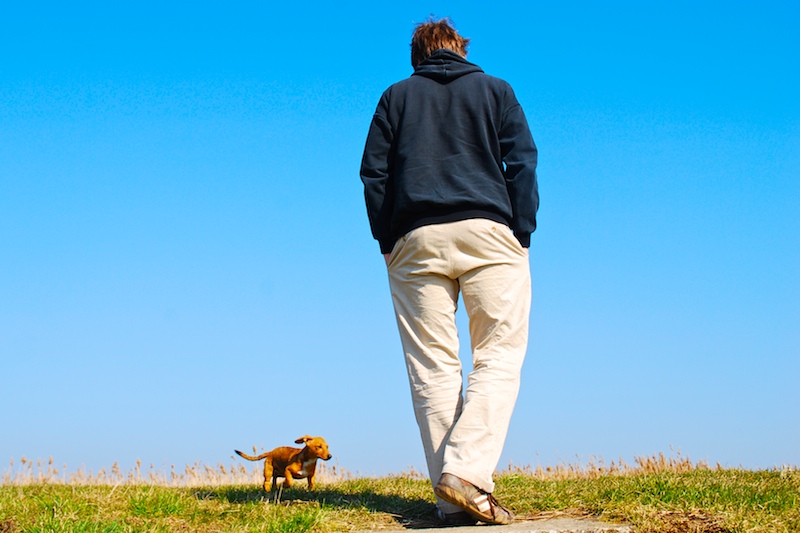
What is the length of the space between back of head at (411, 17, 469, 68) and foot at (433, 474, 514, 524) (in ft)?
9.01

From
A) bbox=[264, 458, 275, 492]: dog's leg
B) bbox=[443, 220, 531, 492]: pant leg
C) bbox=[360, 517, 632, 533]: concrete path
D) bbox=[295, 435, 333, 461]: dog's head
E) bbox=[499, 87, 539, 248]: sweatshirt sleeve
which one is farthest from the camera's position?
bbox=[264, 458, 275, 492]: dog's leg

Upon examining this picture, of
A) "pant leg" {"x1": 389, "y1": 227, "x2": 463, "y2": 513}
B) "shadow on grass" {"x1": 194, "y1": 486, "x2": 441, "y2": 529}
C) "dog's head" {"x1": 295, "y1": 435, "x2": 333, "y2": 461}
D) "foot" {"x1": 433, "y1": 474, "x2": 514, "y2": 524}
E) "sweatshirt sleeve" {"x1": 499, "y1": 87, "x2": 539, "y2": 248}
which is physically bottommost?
"shadow on grass" {"x1": 194, "y1": 486, "x2": 441, "y2": 529}

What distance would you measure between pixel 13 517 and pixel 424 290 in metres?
2.93

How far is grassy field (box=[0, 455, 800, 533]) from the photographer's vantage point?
4.43 metres

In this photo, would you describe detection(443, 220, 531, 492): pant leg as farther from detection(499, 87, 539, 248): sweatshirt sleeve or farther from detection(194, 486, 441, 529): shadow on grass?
detection(194, 486, 441, 529): shadow on grass

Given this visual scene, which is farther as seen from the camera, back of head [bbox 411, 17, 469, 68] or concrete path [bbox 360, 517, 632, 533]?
back of head [bbox 411, 17, 469, 68]

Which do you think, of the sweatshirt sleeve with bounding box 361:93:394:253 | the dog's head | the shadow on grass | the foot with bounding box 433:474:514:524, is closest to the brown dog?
the dog's head

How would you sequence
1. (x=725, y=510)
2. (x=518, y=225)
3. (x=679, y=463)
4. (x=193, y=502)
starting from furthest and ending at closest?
(x=679, y=463) < (x=193, y=502) < (x=518, y=225) < (x=725, y=510)

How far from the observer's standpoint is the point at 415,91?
197 inches

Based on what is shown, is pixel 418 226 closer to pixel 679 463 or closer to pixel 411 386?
pixel 411 386

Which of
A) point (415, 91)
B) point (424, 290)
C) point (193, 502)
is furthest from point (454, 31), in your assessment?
point (193, 502)

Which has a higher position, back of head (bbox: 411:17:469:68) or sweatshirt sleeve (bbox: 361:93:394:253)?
back of head (bbox: 411:17:469:68)

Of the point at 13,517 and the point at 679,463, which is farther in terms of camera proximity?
the point at 679,463

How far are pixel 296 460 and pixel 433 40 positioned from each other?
2982 millimetres
